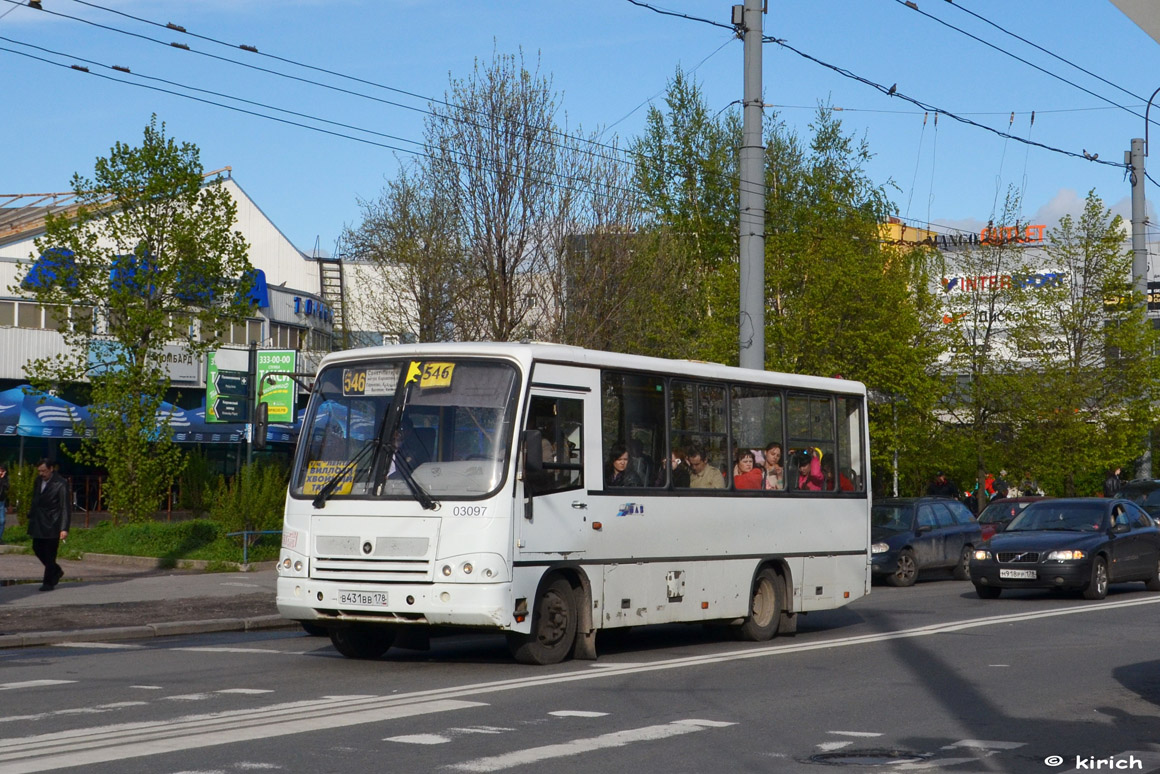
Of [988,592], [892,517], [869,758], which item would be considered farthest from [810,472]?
[892,517]

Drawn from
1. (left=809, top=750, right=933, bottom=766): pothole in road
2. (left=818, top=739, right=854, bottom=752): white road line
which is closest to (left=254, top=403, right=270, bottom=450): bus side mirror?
(left=818, top=739, right=854, bottom=752): white road line

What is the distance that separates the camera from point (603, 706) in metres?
9.98

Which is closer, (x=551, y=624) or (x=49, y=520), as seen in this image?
(x=551, y=624)

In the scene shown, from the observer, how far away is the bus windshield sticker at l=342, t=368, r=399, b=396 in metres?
12.6

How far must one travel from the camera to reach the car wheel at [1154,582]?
23.4 metres

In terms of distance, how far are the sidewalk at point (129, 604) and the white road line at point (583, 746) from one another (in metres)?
7.90

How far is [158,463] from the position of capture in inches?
1083

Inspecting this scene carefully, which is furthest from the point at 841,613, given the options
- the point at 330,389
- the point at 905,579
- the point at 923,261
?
the point at 923,261

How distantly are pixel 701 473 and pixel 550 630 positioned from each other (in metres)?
2.67

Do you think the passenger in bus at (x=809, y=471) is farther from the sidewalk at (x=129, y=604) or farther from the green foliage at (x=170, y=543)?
the green foliage at (x=170, y=543)

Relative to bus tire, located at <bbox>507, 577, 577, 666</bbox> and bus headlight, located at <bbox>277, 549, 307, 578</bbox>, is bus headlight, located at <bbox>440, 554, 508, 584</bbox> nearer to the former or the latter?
bus tire, located at <bbox>507, 577, 577, 666</bbox>

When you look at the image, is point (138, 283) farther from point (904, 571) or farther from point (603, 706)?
point (603, 706)

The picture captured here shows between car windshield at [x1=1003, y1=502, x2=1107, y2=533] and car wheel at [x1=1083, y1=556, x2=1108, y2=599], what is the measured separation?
0.63 meters

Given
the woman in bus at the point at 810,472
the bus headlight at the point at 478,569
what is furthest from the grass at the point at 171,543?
the bus headlight at the point at 478,569
